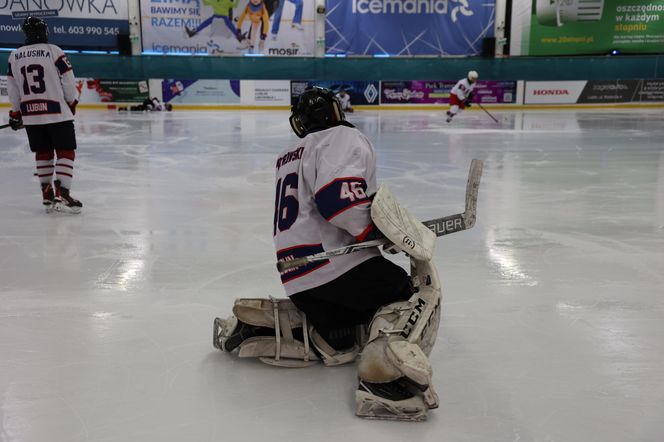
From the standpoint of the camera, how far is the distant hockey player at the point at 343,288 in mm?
1699

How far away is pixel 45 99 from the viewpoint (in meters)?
4.32

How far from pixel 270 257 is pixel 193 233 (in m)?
0.70

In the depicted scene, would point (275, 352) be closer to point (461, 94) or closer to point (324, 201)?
point (324, 201)

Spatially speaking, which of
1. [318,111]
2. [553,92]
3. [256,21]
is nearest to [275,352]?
[318,111]

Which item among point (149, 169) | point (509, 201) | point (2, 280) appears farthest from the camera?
point (149, 169)

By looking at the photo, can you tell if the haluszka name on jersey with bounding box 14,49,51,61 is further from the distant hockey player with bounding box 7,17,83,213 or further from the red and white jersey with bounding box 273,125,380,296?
the red and white jersey with bounding box 273,125,380,296

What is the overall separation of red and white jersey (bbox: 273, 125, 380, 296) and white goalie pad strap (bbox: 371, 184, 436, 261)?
0.13 feet

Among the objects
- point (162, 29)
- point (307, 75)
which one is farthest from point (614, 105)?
point (162, 29)

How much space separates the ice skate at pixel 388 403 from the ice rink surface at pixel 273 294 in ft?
0.10

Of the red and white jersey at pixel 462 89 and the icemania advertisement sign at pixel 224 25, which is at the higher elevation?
the icemania advertisement sign at pixel 224 25

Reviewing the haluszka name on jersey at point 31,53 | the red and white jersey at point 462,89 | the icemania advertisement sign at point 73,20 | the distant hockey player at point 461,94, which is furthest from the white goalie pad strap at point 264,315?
the icemania advertisement sign at point 73,20

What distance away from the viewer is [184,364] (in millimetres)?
2010

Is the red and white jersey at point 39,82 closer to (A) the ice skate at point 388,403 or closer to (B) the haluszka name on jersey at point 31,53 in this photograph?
(B) the haluszka name on jersey at point 31,53

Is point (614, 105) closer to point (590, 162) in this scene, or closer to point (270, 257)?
point (590, 162)
